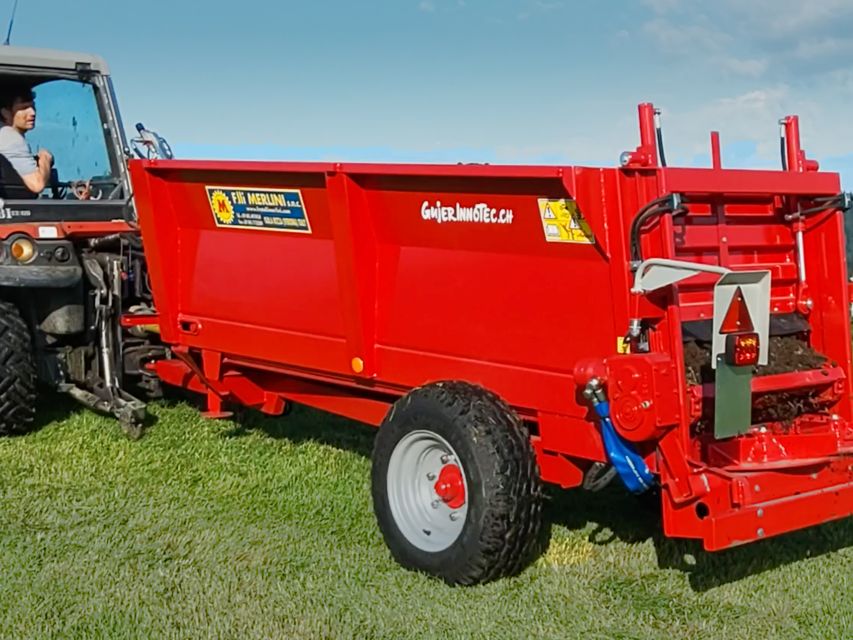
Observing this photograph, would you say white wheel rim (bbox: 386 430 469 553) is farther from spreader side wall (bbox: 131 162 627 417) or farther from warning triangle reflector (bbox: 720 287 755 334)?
warning triangle reflector (bbox: 720 287 755 334)

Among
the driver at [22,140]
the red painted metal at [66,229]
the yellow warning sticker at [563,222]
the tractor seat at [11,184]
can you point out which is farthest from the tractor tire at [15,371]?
the yellow warning sticker at [563,222]

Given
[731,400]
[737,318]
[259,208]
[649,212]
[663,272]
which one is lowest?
[731,400]

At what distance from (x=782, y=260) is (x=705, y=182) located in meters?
0.82

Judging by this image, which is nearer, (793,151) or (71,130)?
(793,151)

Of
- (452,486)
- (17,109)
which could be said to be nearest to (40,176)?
(17,109)

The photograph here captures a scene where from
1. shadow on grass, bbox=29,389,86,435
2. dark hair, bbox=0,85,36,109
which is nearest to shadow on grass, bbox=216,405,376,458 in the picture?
shadow on grass, bbox=29,389,86,435

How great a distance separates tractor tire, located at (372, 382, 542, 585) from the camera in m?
4.05

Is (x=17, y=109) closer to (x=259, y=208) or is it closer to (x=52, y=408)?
(x=52, y=408)

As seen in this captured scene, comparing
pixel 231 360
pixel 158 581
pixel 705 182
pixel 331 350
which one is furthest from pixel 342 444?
pixel 705 182

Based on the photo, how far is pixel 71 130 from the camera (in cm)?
721

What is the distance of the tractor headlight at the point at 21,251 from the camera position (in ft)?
20.2

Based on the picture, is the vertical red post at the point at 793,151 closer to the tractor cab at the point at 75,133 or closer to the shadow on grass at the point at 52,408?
the tractor cab at the point at 75,133

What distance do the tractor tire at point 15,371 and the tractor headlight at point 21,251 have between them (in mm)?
304

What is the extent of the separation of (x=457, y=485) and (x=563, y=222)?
1.09 meters
